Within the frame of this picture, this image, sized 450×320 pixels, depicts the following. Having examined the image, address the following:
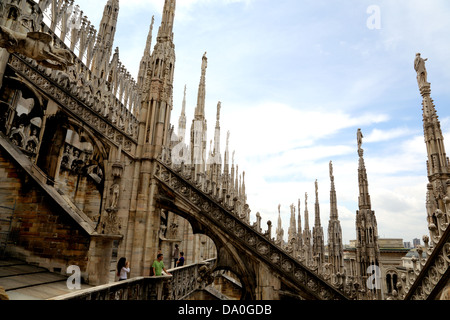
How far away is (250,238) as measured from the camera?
354 inches

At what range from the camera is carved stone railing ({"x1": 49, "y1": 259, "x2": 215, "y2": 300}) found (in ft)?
19.3

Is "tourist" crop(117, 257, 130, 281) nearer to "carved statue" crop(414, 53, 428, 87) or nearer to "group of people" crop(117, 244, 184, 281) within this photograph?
"group of people" crop(117, 244, 184, 281)

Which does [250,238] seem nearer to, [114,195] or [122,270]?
[122,270]

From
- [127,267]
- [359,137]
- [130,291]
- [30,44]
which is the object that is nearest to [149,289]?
[127,267]

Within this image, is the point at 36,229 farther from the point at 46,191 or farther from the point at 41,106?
the point at 41,106

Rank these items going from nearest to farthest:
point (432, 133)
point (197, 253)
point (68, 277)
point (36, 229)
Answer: point (68, 277) → point (36, 229) → point (432, 133) → point (197, 253)

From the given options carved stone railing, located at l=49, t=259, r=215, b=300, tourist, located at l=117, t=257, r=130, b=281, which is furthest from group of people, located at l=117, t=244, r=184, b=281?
carved stone railing, located at l=49, t=259, r=215, b=300

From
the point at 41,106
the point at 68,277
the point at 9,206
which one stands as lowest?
the point at 68,277

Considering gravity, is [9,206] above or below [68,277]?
above

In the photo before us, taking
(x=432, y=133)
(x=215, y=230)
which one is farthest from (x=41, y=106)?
(x=432, y=133)

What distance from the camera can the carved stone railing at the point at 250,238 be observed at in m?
8.26

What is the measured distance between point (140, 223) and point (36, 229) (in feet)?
11.1
